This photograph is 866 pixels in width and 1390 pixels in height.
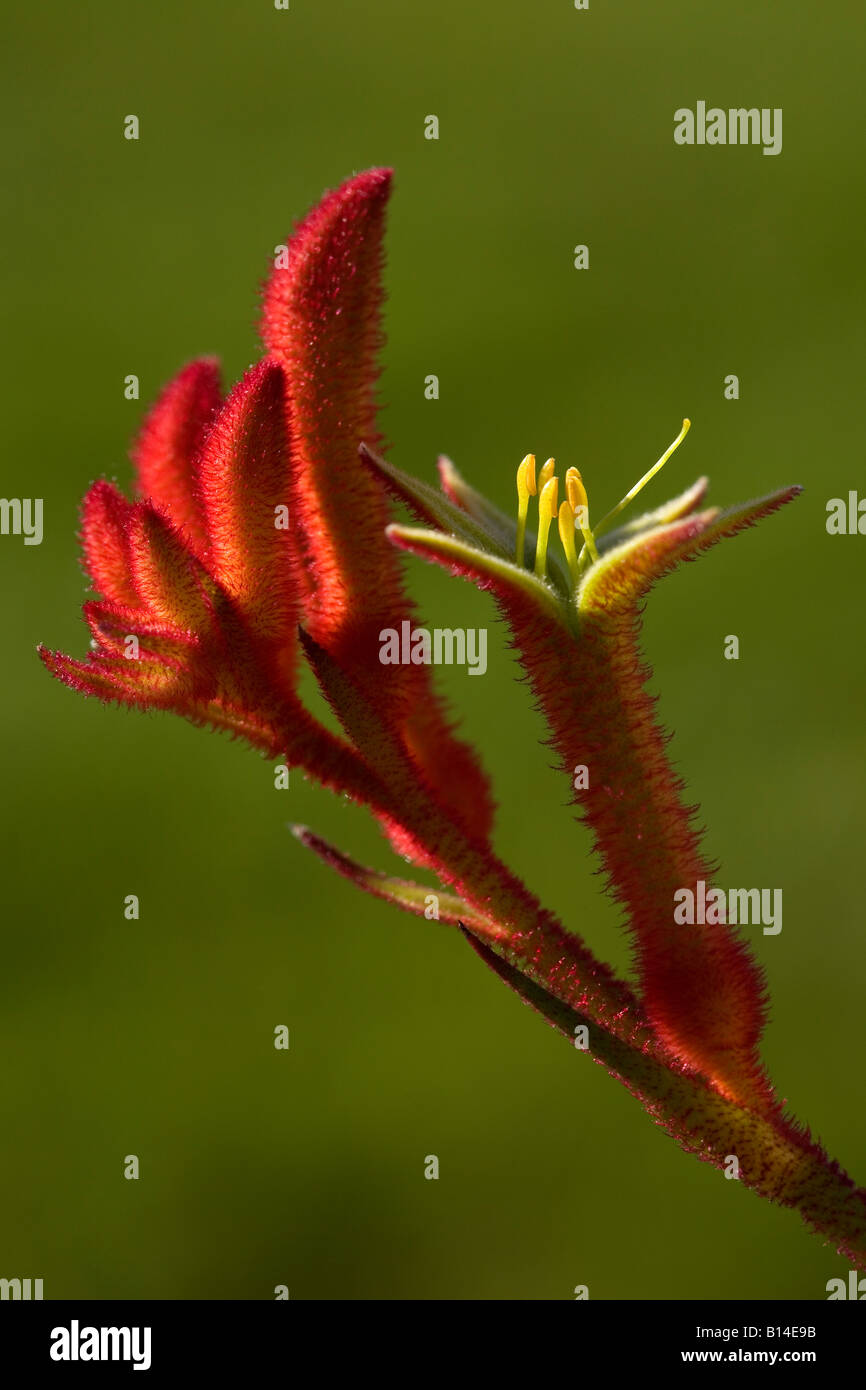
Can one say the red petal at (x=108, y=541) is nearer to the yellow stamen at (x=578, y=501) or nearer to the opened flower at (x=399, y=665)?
the opened flower at (x=399, y=665)

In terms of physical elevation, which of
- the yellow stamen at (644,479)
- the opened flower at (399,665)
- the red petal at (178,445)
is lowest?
the opened flower at (399,665)

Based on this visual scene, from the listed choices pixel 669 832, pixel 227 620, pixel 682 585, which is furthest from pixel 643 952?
pixel 682 585

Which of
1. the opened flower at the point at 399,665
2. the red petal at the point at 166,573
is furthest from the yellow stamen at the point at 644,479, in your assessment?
the red petal at the point at 166,573

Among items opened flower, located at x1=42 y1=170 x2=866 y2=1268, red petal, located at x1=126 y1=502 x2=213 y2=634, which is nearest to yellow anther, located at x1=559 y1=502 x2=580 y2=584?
opened flower, located at x1=42 y1=170 x2=866 y2=1268

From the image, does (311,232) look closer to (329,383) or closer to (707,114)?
(329,383)

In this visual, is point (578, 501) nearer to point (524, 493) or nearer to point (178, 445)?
point (524, 493)

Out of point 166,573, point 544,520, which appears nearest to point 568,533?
point 544,520
